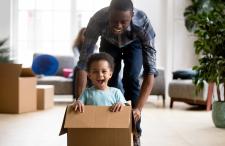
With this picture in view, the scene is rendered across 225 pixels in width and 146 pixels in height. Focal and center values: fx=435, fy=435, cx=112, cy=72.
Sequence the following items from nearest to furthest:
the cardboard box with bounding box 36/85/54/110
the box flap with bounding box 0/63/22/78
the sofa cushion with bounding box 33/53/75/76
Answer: the box flap with bounding box 0/63/22/78 → the cardboard box with bounding box 36/85/54/110 → the sofa cushion with bounding box 33/53/75/76

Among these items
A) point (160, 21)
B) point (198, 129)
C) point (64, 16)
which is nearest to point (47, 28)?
point (64, 16)

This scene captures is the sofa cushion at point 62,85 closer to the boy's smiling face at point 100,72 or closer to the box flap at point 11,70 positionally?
the box flap at point 11,70

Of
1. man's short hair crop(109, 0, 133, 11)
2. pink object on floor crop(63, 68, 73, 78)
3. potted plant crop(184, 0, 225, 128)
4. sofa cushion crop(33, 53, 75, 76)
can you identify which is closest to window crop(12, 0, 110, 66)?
sofa cushion crop(33, 53, 75, 76)

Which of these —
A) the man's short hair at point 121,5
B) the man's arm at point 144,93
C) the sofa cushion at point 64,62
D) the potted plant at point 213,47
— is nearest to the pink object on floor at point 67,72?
the sofa cushion at point 64,62

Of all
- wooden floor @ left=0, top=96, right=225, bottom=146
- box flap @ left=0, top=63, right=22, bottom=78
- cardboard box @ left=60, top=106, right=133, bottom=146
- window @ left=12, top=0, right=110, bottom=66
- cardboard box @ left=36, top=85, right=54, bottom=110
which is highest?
window @ left=12, top=0, right=110, bottom=66

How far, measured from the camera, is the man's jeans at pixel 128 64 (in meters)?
2.19

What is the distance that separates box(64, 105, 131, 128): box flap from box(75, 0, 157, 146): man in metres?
0.18

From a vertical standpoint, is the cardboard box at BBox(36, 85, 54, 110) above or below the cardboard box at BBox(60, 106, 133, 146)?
below

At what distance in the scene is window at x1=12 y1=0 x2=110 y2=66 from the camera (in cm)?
662

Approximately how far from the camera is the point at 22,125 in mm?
3586

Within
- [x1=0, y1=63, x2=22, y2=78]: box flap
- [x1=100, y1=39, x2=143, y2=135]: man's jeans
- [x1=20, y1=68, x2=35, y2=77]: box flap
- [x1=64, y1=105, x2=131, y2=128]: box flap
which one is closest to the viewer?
[x1=64, y1=105, x2=131, y2=128]: box flap

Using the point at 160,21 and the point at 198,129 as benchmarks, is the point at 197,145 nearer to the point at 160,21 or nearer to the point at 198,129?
the point at 198,129

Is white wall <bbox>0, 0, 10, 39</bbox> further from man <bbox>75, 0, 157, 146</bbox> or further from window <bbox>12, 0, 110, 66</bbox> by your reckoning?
man <bbox>75, 0, 157, 146</bbox>

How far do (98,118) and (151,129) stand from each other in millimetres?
1867
